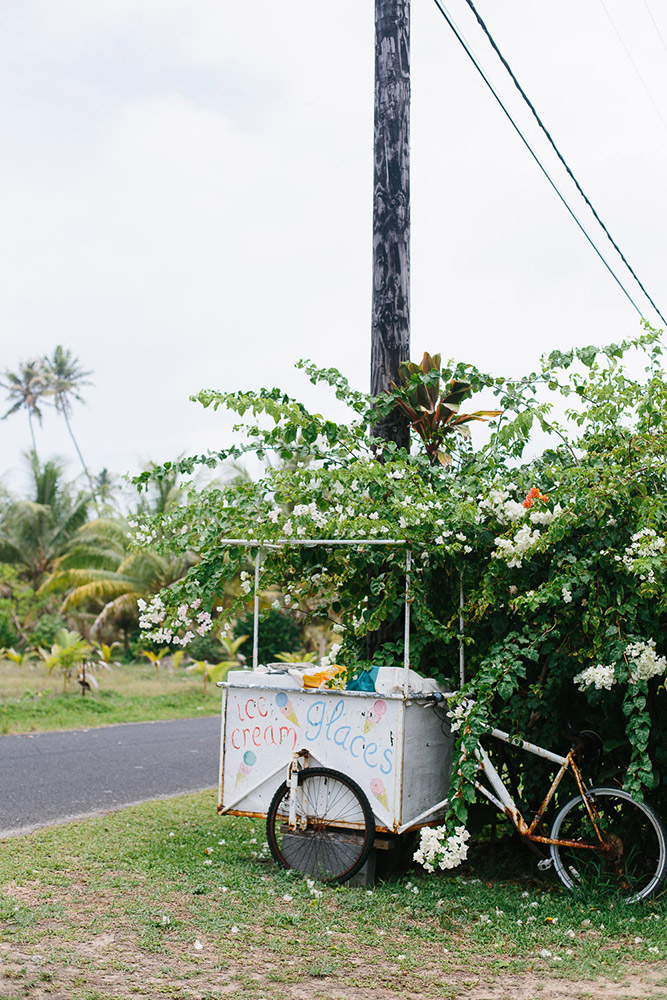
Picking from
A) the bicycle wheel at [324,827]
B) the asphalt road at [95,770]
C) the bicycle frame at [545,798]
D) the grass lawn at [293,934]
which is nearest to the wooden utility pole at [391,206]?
the bicycle frame at [545,798]

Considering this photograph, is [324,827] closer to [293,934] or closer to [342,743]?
[342,743]

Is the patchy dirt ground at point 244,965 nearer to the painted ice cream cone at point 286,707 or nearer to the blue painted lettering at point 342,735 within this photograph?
the blue painted lettering at point 342,735

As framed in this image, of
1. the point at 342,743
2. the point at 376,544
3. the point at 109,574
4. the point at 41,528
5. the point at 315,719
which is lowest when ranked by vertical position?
the point at 342,743

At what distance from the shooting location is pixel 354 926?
5.36 meters

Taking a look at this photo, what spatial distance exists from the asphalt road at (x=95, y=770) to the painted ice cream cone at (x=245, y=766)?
2279 mm

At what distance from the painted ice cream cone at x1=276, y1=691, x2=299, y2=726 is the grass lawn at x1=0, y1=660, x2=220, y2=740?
9.66m

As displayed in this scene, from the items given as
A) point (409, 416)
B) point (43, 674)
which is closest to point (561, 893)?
point (409, 416)

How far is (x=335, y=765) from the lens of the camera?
638 centimetres

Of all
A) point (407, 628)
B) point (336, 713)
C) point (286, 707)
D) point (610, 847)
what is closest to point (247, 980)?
point (336, 713)

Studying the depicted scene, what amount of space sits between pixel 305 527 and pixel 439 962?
2752 mm

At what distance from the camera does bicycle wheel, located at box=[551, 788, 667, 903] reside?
5.90 m

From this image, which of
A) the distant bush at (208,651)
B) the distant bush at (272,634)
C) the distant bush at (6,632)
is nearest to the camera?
the distant bush at (272,634)

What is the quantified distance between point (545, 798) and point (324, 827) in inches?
55.8

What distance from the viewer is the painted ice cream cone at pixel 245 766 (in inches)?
267
